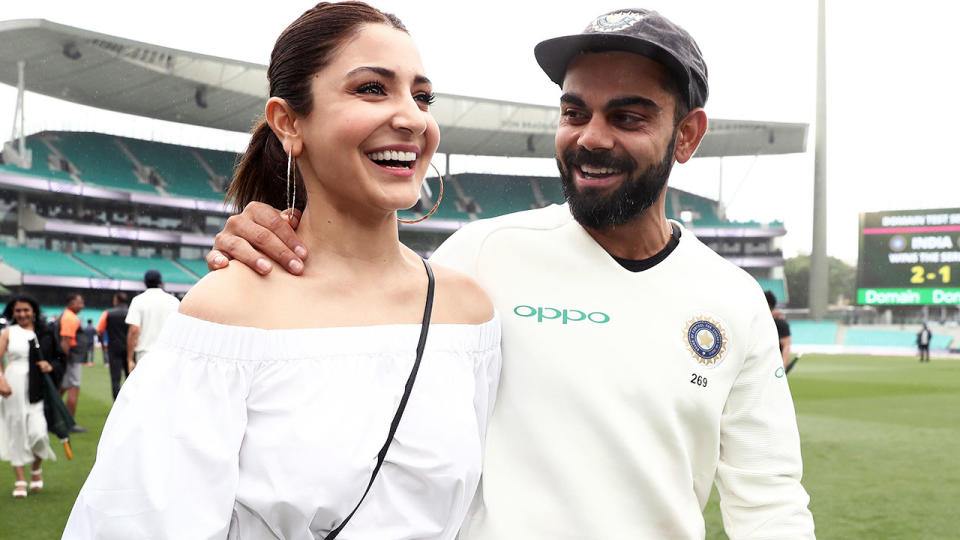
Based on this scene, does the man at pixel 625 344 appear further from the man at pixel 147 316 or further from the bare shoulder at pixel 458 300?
the man at pixel 147 316

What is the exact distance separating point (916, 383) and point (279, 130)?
19576mm

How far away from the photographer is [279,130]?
5.26 ft

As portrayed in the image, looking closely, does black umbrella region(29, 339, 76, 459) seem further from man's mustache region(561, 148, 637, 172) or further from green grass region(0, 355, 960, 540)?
man's mustache region(561, 148, 637, 172)

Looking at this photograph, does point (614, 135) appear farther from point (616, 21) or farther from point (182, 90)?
point (182, 90)

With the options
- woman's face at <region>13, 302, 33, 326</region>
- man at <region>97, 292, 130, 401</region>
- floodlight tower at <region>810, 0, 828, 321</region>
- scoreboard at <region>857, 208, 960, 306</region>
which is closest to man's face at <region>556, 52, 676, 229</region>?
woman's face at <region>13, 302, 33, 326</region>

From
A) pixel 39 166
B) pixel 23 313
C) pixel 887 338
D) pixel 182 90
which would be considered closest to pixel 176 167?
pixel 182 90

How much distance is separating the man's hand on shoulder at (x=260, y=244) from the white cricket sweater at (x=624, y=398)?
1.65 ft

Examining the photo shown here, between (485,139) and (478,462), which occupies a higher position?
(485,139)

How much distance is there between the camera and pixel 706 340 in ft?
6.19

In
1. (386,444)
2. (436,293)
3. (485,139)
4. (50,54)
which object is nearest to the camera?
(386,444)

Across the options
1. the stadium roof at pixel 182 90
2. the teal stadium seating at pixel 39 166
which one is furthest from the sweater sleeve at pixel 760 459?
the teal stadium seating at pixel 39 166

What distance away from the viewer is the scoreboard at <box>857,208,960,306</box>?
31781 mm

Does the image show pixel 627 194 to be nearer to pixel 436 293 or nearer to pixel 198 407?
pixel 436 293

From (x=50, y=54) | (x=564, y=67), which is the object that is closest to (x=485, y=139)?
(x=50, y=54)
